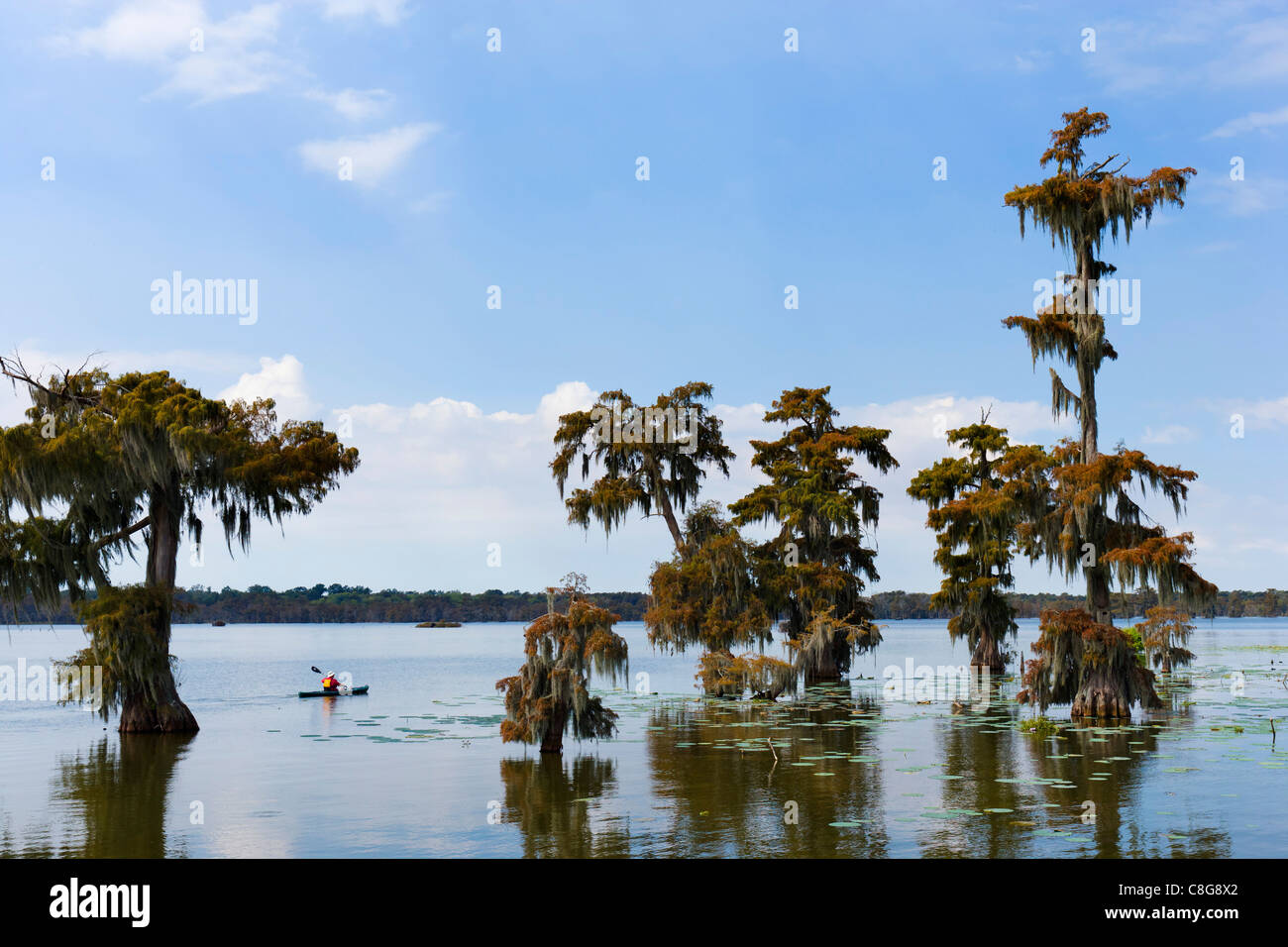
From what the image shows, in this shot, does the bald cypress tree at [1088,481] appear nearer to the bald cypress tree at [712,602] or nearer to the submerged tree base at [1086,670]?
the submerged tree base at [1086,670]

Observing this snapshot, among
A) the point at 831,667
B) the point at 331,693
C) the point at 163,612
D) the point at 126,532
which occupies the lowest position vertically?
the point at 331,693

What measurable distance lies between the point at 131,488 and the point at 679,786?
18084mm

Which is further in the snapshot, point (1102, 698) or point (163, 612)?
point (1102, 698)

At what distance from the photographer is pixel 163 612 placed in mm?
29469

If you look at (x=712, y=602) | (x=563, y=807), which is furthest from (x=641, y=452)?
(x=563, y=807)

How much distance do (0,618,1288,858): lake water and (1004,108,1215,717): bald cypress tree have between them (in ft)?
5.88

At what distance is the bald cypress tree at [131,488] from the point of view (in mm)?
28016

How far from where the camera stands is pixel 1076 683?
98.5ft

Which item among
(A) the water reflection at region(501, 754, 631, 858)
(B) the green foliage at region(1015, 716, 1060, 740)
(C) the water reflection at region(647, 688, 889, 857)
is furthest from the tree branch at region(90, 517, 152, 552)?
(B) the green foliage at region(1015, 716, 1060, 740)

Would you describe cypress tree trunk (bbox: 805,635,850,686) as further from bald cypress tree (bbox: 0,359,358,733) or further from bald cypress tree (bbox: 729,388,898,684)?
bald cypress tree (bbox: 0,359,358,733)

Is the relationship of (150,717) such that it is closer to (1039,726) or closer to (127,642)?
(127,642)

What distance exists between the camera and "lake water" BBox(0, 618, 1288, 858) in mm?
15820

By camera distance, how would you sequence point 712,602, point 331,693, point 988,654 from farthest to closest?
point 988,654
point 331,693
point 712,602
